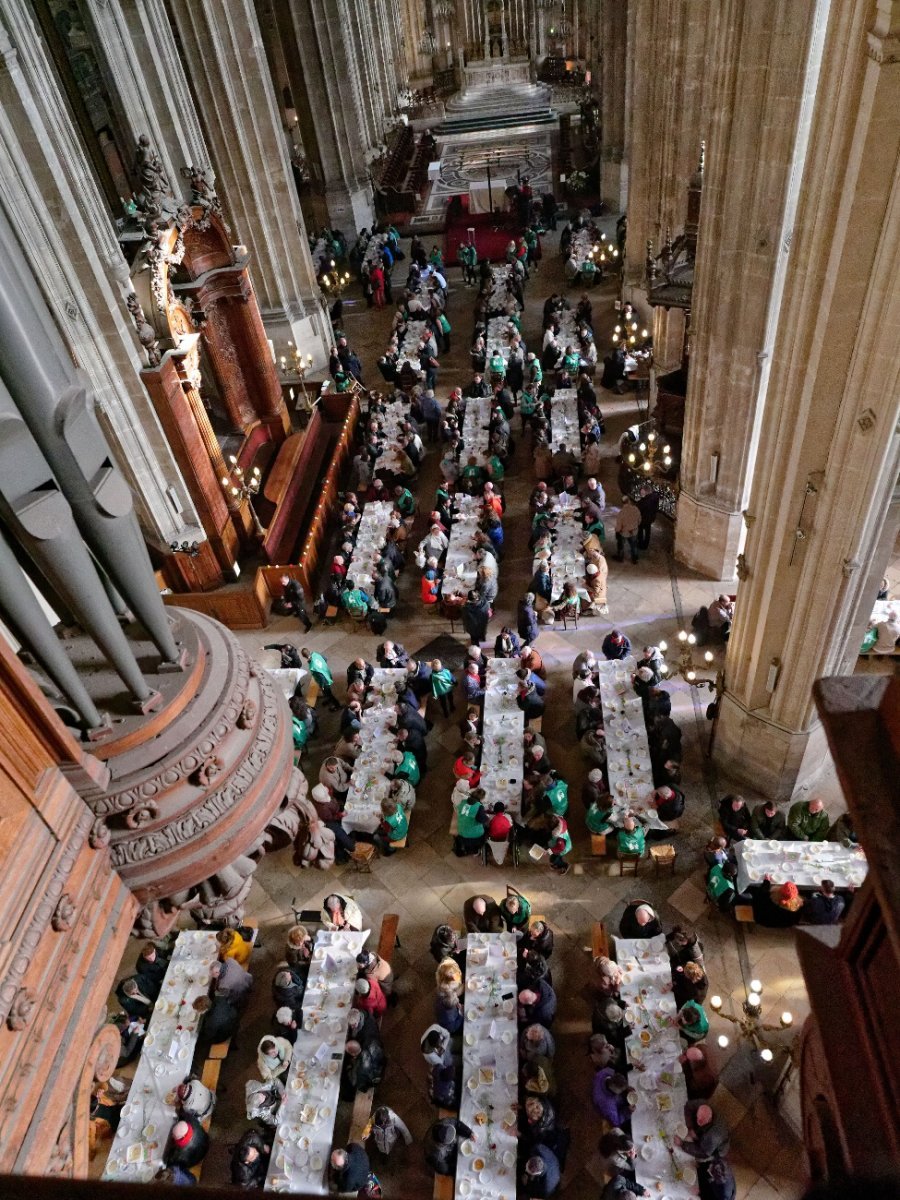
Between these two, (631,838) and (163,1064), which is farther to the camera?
(631,838)

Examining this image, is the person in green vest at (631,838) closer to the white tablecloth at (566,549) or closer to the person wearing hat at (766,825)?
the person wearing hat at (766,825)

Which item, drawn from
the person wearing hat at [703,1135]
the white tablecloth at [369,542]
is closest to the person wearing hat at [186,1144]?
the person wearing hat at [703,1135]

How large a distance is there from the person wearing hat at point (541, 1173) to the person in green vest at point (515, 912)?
2.25 m

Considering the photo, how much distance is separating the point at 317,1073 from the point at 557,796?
12.9 ft

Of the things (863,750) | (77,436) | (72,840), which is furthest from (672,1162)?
(77,436)

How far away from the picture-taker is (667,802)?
9.73 m

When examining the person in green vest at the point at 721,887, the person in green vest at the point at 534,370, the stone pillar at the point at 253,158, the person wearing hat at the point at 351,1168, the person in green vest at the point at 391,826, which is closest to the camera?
the person wearing hat at the point at 351,1168

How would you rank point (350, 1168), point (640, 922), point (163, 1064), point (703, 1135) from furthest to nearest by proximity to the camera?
point (640, 922), point (163, 1064), point (350, 1168), point (703, 1135)

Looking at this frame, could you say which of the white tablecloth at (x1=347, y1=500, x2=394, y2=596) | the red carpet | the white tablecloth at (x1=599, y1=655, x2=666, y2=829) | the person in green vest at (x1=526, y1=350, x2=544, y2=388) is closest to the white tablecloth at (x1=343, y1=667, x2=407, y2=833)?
the white tablecloth at (x1=347, y1=500, x2=394, y2=596)

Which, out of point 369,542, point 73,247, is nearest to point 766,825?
point 369,542

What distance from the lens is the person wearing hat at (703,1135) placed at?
688 cm

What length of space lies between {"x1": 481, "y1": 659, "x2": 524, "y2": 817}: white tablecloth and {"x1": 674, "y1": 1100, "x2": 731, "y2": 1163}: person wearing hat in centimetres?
375

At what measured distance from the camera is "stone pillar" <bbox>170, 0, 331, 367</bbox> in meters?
17.6

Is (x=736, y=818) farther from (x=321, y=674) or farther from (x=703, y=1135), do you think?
(x=321, y=674)
